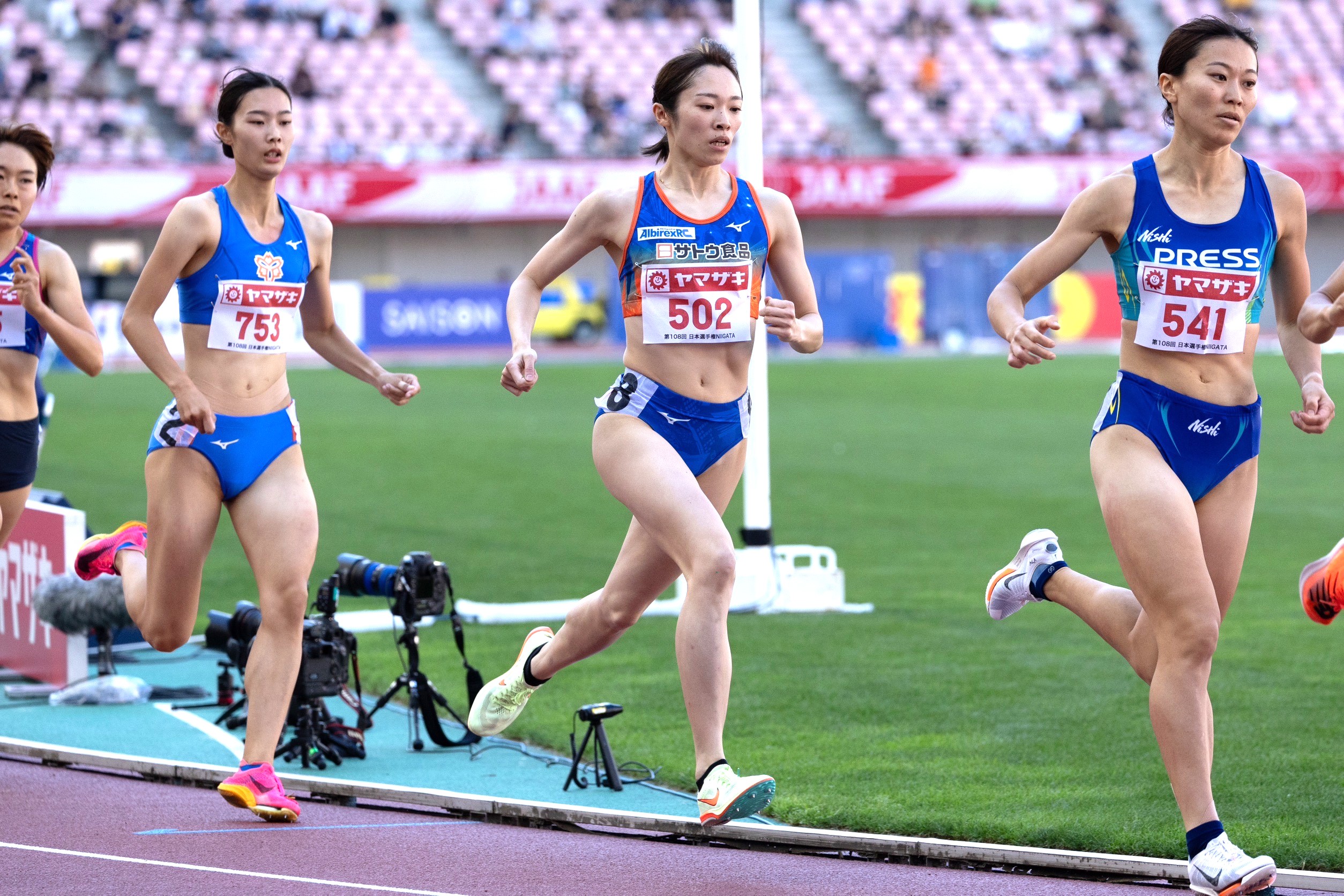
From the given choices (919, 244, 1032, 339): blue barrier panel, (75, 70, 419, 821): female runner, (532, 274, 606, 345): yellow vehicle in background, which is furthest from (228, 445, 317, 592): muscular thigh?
(532, 274, 606, 345): yellow vehicle in background

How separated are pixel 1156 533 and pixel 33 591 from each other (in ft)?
19.2

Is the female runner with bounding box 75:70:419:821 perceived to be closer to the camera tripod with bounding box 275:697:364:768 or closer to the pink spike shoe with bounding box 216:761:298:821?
the pink spike shoe with bounding box 216:761:298:821

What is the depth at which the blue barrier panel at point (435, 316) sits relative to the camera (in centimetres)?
3606

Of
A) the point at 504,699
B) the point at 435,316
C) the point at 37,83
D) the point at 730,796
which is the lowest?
the point at 730,796

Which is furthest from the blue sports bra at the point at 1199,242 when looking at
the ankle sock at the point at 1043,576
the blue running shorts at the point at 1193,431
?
the ankle sock at the point at 1043,576

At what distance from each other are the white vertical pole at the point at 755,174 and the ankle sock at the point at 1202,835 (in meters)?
5.03

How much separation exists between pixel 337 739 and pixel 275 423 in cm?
169

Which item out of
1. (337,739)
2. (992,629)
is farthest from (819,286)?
(337,739)

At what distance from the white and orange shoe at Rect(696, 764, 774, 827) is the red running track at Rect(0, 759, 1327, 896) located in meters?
0.23

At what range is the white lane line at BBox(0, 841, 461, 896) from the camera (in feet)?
16.4

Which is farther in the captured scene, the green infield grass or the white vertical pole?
the white vertical pole

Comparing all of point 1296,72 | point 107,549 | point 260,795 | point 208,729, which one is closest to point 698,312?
point 260,795

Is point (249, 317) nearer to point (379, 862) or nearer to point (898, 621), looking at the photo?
point (379, 862)

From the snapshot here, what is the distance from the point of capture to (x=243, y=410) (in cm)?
574
